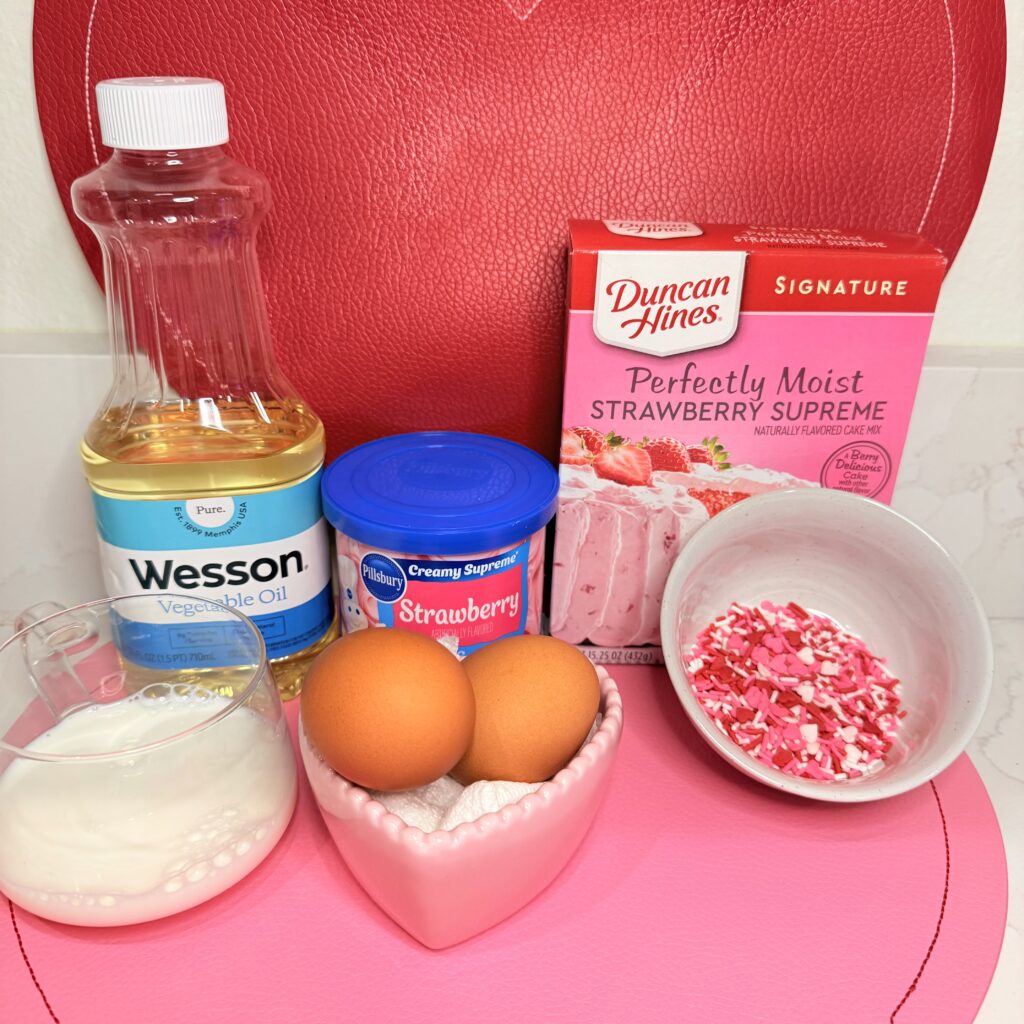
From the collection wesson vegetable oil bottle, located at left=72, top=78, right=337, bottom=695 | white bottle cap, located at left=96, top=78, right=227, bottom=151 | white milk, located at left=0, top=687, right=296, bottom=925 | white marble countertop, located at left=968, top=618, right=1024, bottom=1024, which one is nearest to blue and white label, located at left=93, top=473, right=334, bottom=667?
wesson vegetable oil bottle, located at left=72, top=78, right=337, bottom=695

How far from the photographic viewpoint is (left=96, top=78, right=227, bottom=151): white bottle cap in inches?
22.0

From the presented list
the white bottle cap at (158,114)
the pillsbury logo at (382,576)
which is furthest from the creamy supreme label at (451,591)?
the white bottle cap at (158,114)

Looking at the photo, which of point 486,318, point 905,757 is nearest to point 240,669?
point 486,318

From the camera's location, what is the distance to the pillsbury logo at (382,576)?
65 centimetres

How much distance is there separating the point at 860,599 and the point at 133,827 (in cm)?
55

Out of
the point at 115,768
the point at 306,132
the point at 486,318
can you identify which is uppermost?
the point at 306,132

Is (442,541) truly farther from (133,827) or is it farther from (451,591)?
(133,827)

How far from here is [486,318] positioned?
737mm

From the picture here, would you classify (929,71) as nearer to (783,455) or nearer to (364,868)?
(783,455)

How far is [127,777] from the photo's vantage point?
0.52m

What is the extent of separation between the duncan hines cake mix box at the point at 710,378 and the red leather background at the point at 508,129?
0.06 metres

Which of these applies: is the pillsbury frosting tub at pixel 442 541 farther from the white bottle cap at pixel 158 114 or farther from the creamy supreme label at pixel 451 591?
the white bottle cap at pixel 158 114

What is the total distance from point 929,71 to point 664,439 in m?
0.32

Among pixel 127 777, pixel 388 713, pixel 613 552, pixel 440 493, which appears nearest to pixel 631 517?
pixel 613 552
